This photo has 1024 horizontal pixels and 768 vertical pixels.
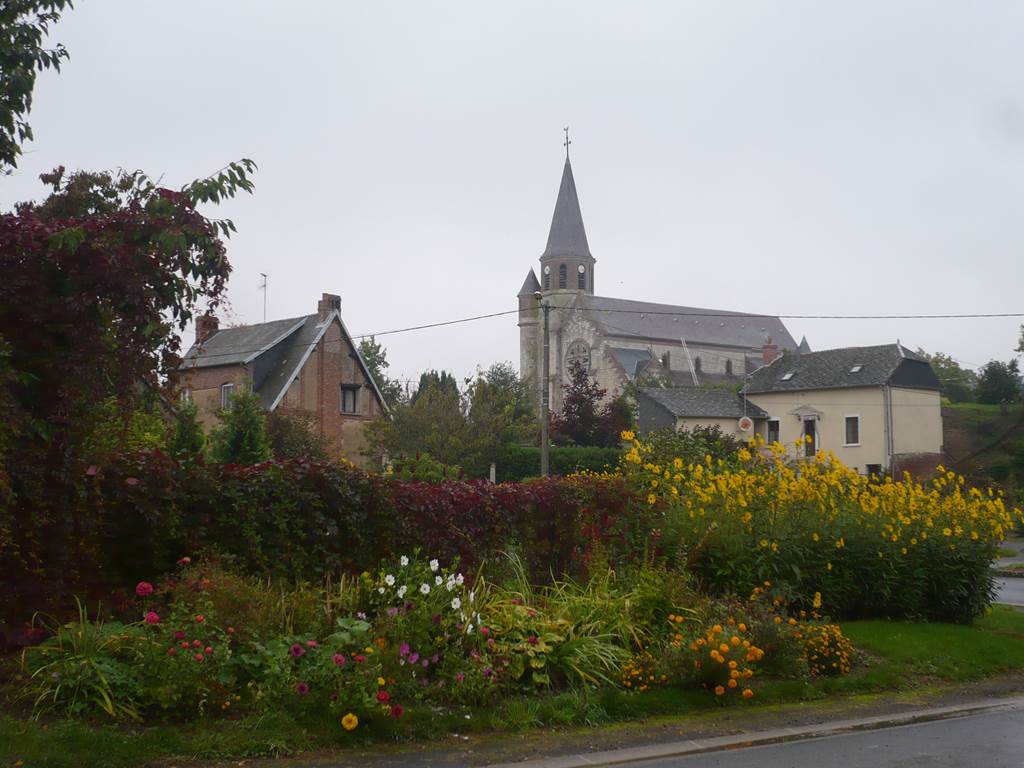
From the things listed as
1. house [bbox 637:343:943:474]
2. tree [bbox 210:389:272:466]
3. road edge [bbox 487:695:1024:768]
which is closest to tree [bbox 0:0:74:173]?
road edge [bbox 487:695:1024:768]

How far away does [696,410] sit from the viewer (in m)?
63.5

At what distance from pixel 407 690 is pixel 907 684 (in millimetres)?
5502

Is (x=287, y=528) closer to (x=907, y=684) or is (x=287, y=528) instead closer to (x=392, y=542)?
(x=392, y=542)

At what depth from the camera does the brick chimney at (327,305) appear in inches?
1830

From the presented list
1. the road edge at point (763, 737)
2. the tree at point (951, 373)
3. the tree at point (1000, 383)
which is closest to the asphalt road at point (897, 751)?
the road edge at point (763, 737)

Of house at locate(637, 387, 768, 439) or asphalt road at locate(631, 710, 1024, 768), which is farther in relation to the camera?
house at locate(637, 387, 768, 439)

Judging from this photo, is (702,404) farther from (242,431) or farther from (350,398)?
(242,431)

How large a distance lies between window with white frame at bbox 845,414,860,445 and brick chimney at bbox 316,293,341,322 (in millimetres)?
31978

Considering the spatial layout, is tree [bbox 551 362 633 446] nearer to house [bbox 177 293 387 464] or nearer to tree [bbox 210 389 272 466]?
house [bbox 177 293 387 464]

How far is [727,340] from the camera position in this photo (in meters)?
118

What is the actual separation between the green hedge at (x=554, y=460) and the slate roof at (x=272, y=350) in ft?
24.9

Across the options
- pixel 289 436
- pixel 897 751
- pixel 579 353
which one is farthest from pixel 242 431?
pixel 579 353

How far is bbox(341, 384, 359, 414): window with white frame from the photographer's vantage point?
4731cm

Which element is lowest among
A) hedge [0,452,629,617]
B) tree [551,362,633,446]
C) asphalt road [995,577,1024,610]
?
asphalt road [995,577,1024,610]
